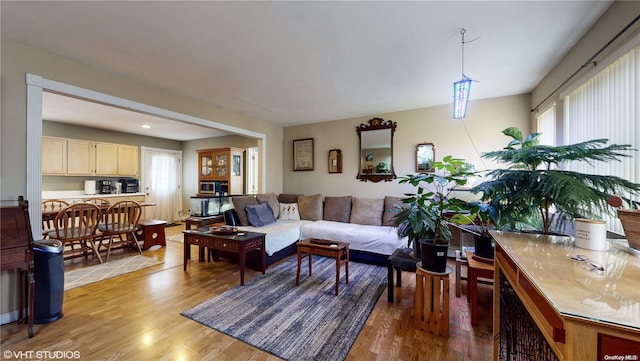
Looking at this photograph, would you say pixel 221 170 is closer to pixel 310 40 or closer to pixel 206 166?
pixel 206 166

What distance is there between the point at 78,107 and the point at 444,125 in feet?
19.9

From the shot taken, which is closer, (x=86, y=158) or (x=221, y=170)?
(x=86, y=158)

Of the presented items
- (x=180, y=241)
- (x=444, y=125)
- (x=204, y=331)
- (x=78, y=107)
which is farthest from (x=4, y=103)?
(x=444, y=125)

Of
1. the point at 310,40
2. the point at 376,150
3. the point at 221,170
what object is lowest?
the point at 221,170

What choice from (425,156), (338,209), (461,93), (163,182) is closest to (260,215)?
(338,209)

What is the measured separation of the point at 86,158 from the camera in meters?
5.29

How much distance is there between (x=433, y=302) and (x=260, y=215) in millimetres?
2933

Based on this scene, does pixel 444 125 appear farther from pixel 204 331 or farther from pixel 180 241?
pixel 180 241

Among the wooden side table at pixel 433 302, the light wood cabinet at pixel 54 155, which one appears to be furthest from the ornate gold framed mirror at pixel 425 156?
the light wood cabinet at pixel 54 155

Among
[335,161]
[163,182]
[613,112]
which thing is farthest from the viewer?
[163,182]

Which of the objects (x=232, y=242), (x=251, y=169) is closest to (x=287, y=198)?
(x=251, y=169)

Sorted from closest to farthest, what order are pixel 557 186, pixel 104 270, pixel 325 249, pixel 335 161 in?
pixel 557 186
pixel 325 249
pixel 104 270
pixel 335 161

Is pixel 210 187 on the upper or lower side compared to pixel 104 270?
upper

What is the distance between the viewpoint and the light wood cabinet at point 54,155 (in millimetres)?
4750
